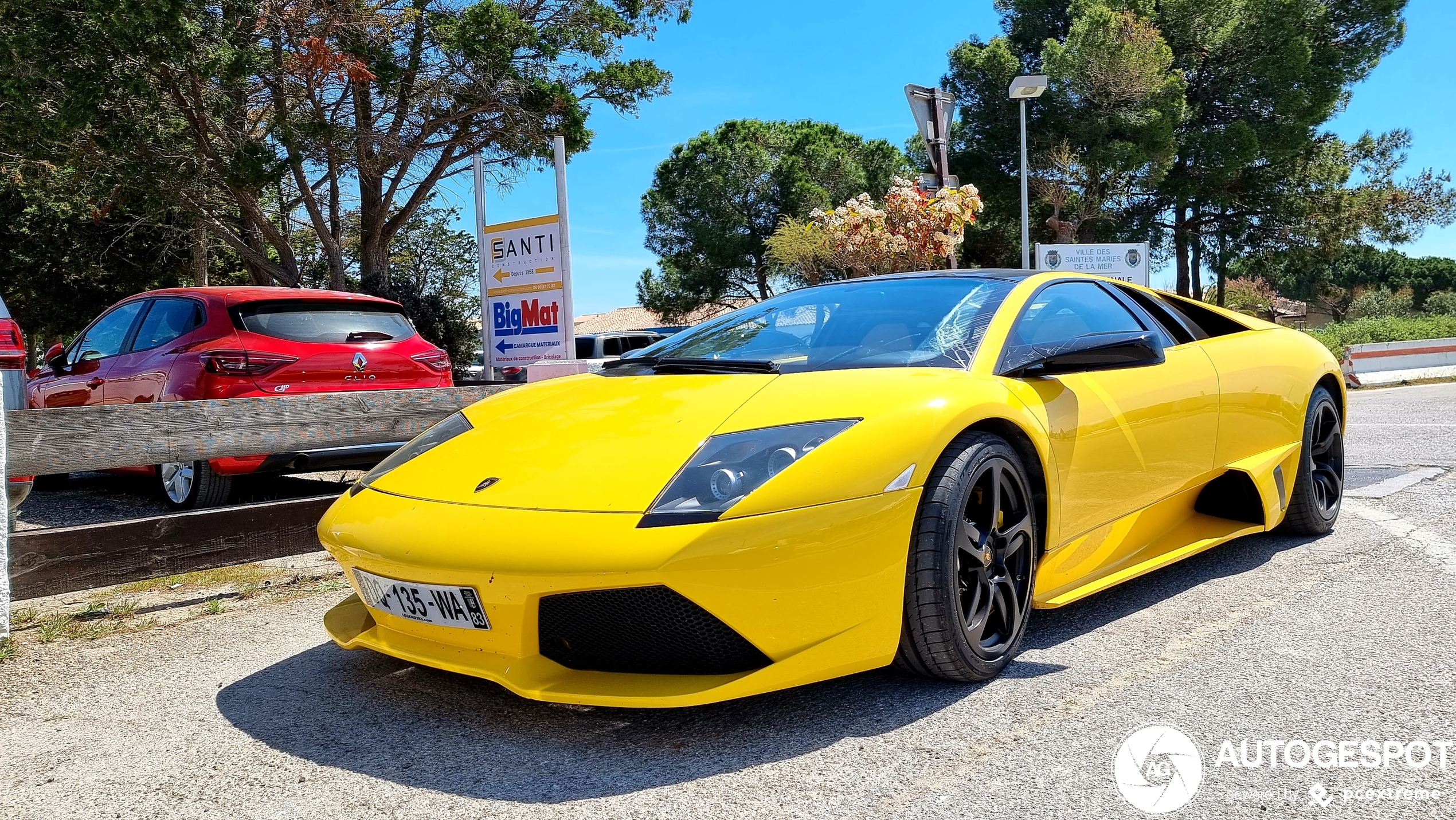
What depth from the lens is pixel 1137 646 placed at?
3.09m

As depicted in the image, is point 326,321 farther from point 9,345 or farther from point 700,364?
point 700,364

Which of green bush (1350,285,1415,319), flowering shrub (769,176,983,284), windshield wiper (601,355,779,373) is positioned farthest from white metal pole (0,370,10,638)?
green bush (1350,285,1415,319)

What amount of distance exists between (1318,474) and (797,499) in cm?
333

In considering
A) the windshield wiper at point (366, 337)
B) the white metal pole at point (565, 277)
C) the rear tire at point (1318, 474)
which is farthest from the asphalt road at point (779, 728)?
the white metal pole at point (565, 277)

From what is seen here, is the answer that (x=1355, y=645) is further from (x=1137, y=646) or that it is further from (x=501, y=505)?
(x=501, y=505)

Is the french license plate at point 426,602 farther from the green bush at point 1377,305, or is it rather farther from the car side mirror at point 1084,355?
the green bush at point 1377,305

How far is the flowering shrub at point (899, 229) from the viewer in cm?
1881

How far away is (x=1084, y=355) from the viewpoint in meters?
3.06

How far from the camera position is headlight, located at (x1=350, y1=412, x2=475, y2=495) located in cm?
312

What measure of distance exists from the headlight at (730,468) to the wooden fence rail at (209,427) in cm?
277

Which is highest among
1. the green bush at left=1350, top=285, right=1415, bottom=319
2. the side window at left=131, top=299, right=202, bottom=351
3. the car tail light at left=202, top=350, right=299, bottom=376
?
the green bush at left=1350, top=285, right=1415, bottom=319

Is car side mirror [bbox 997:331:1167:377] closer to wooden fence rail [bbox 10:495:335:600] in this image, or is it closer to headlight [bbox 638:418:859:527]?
headlight [bbox 638:418:859:527]

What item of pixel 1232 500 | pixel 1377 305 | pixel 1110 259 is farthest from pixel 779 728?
pixel 1377 305

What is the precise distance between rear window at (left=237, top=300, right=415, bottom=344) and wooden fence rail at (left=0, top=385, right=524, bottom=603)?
133cm
